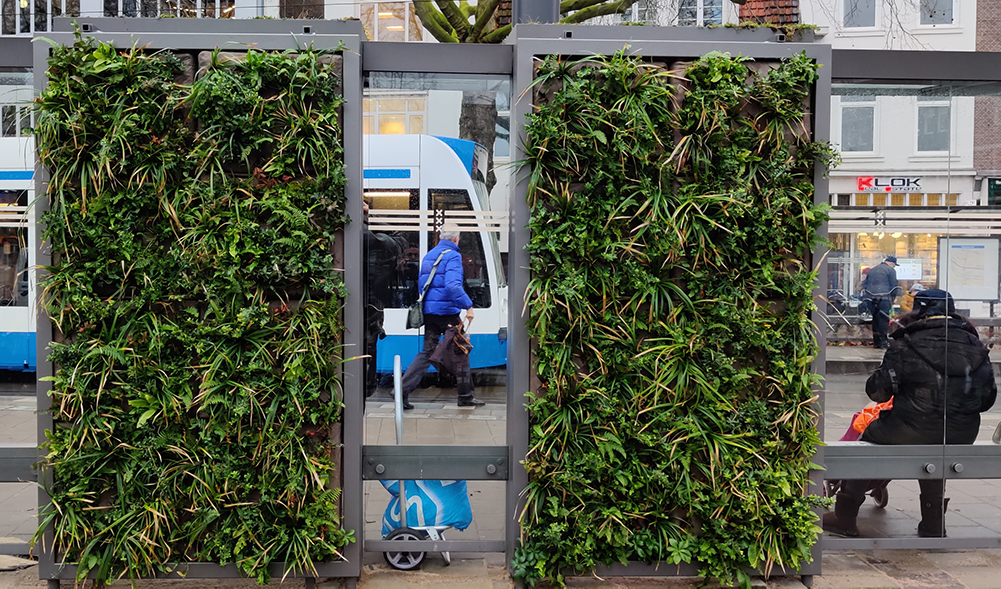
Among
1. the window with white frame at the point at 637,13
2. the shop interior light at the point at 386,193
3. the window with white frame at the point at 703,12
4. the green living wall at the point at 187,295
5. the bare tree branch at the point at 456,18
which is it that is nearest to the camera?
the green living wall at the point at 187,295

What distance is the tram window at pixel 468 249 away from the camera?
4203 millimetres

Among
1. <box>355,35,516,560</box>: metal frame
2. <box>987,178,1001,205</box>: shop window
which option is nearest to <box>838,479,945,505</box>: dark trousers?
<box>987,178,1001,205</box>: shop window

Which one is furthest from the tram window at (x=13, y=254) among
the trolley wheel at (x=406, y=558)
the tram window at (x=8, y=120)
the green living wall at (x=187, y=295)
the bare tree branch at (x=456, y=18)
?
the bare tree branch at (x=456, y=18)

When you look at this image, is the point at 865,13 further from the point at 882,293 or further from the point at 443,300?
the point at 443,300

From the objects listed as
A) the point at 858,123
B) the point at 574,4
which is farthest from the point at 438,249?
the point at 574,4

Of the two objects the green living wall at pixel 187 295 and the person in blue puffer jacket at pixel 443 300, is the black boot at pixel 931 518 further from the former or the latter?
the green living wall at pixel 187 295

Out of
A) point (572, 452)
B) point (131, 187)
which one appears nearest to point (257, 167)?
point (131, 187)

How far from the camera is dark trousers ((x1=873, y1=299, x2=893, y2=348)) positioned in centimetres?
422

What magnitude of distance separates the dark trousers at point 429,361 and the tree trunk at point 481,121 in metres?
0.79

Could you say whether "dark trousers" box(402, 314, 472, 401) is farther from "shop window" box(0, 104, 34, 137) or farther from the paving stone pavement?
"shop window" box(0, 104, 34, 137)

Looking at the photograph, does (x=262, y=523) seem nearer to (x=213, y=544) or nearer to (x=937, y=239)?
(x=213, y=544)

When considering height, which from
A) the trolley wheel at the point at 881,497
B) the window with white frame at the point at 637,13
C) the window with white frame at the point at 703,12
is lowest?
the trolley wheel at the point at 881,497

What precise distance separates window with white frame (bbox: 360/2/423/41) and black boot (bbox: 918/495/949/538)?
13396 mm

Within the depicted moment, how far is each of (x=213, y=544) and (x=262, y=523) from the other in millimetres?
251
